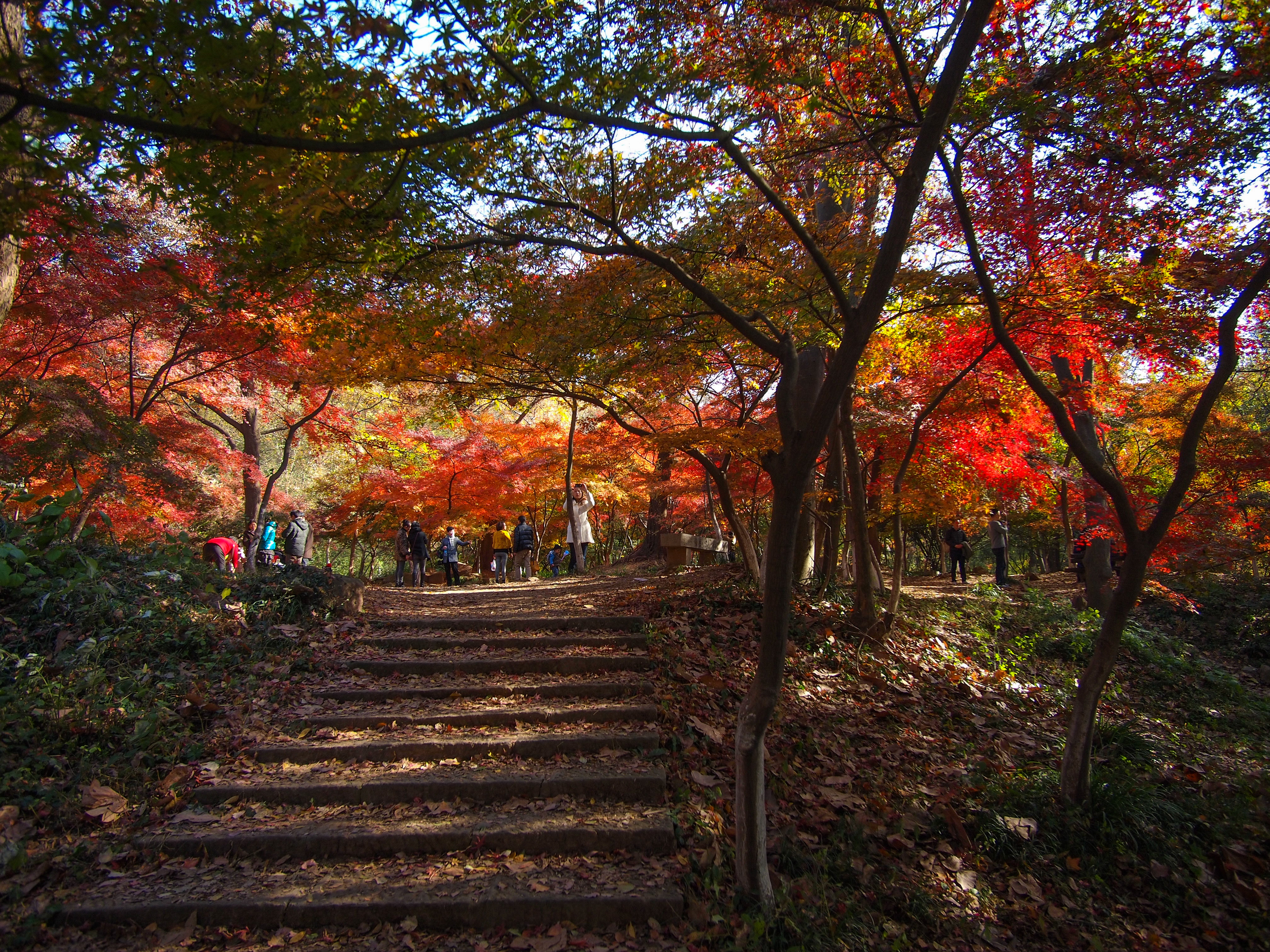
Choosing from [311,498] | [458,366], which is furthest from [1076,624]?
[311,498]

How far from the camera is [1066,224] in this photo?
5.48 metres

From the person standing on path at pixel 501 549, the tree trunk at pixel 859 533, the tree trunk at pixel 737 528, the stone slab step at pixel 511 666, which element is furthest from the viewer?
the person standing on path at pixel 501 549

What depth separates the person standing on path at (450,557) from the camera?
14789 millimetres

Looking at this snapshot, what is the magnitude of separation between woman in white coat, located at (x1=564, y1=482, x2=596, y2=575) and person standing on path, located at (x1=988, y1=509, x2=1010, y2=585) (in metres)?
9.03

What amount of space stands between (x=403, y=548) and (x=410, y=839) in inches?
504

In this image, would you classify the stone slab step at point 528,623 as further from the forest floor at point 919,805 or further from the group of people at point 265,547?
the group of people at point 265,547

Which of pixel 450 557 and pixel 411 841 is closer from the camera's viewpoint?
pixel 411 841

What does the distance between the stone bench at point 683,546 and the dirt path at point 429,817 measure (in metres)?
5.92

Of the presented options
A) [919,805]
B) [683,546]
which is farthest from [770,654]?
[683,546]

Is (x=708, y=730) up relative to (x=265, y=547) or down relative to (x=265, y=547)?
down

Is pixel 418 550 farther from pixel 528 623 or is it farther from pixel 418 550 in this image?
pixel 528 623

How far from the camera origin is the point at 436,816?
407 centimetres

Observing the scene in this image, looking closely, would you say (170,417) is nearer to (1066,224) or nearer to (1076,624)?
(1066,224)

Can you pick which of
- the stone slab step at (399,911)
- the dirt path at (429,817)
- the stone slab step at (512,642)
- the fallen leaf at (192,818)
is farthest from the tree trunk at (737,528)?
the fallen leaf at (192,818)
